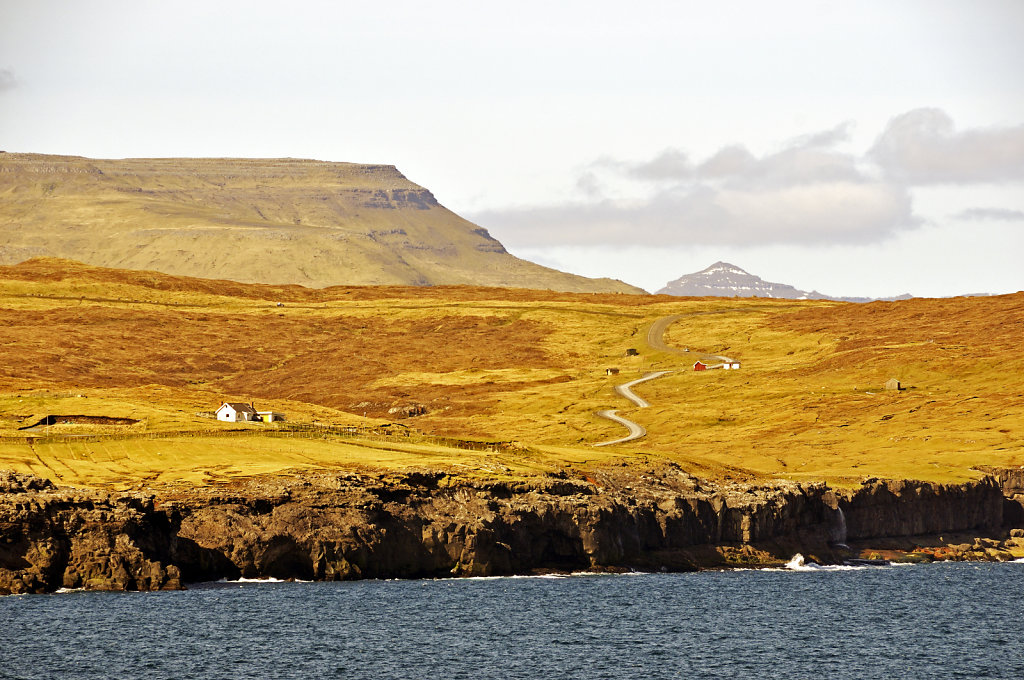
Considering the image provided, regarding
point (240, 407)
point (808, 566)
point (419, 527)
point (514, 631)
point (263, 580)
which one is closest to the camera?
point (514, 631)

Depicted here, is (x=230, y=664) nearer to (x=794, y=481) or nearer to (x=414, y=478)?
(x=414, y=478)

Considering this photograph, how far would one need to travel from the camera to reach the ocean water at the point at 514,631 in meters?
67.9

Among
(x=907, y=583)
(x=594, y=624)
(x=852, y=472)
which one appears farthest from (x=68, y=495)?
(x=852, y=472)

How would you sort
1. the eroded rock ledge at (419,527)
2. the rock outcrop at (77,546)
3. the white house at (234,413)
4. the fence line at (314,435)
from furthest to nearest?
the white house at (234,413), the fence line at (314,435), the eroded rock ledge at (419,527), the rock outcrop at (77,546)

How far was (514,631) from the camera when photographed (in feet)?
259

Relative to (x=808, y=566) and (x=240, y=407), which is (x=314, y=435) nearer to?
(x=240, y=407)

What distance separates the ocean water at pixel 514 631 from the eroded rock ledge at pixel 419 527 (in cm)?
271

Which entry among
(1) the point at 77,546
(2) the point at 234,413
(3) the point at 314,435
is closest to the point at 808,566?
(3) the point at 314,435

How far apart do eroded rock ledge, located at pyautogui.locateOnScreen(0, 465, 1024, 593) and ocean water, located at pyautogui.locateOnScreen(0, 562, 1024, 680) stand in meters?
2.71

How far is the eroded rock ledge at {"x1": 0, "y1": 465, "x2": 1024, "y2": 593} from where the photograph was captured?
298 ft

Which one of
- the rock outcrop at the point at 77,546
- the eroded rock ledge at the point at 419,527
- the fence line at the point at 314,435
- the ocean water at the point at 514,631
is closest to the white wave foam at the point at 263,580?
the eroded rock ledge at the point at 419,527

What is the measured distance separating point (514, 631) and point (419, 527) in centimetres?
2619

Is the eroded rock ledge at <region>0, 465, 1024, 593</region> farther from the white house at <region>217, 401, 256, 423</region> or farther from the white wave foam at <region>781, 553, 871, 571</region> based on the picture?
the white house at <region>217, 401, 256, 423</region>

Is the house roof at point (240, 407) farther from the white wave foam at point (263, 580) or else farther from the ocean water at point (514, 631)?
the ocean water at point (514, 631)
